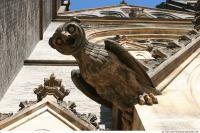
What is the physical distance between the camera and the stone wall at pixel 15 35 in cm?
920

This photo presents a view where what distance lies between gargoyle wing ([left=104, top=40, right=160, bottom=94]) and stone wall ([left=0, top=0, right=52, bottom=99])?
384 centimetres

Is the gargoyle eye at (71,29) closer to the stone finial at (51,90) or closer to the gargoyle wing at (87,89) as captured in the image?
the gargoyle wing at (87,89)

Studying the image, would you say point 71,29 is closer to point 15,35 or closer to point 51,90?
point 51,90

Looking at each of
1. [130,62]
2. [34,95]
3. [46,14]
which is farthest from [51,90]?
[46,14]

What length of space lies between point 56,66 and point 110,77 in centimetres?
618

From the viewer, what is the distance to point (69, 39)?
5.60 m

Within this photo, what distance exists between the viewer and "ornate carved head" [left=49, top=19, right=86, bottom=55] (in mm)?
5562

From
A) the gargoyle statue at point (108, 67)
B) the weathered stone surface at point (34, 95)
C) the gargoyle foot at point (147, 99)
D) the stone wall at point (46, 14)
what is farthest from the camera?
the stone wall at point (46, 14)

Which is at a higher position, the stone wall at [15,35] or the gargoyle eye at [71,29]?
the gargoyle eye at [71,29]

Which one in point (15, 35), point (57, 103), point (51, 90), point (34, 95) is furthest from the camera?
point (15, 35)

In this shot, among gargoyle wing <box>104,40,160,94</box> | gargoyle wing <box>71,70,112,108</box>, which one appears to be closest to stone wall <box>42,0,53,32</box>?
gargoyle wing <box>71,70,112,108</box>

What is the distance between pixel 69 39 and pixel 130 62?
73cm

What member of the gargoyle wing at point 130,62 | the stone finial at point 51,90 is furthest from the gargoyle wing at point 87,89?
the gargoyle wing at point 130,62

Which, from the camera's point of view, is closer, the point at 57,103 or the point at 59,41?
the point at 59,41
